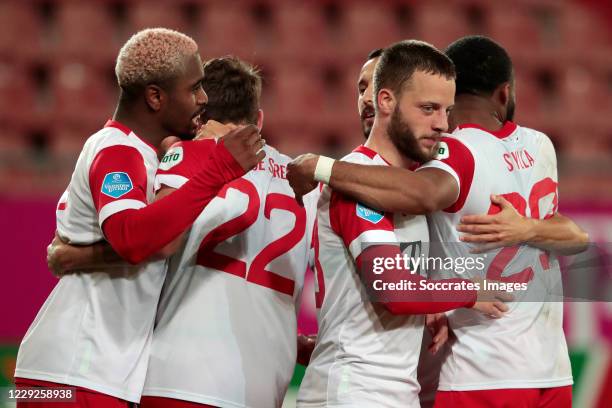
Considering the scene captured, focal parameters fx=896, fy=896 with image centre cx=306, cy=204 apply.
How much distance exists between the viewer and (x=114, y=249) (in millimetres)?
2887

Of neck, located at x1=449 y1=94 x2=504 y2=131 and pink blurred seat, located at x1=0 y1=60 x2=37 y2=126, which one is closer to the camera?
neck, located at x1=449 y1=94 x2=504 y2=131

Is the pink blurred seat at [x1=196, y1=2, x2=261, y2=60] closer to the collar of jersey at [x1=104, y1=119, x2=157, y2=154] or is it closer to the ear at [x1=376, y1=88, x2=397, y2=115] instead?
the collar of jersey at [x1=104, y1=119, x2=157, y2=154]

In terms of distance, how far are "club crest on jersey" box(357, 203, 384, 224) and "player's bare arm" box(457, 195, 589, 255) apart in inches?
15.6

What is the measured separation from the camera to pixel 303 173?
9.53 ft

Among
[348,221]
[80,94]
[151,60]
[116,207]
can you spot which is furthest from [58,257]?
[80,94]

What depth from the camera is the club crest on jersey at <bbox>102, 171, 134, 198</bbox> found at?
2.84 metres

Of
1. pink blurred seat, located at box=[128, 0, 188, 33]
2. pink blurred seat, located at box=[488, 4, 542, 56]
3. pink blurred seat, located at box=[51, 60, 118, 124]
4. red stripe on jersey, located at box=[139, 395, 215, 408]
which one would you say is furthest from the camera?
pink blurred seat, located at box=[488, 4, 542, 56]

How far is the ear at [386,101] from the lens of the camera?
9.83 ft

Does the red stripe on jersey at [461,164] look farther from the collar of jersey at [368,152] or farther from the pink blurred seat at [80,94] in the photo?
the pink blurred seat at [80,94]

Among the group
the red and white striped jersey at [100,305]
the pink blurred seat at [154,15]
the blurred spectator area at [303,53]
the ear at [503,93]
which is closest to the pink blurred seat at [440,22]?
the blurred spectator area at [303,53]

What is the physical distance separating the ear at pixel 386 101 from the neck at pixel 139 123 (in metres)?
0.77

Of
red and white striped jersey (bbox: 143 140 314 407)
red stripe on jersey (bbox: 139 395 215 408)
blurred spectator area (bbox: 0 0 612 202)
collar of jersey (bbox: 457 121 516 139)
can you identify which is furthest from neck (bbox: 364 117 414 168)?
blurred spectator area (bbox: 0 0 612 202)

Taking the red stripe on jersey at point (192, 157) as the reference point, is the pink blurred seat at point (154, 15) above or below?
above

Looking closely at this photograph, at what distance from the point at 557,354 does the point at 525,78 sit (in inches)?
399
